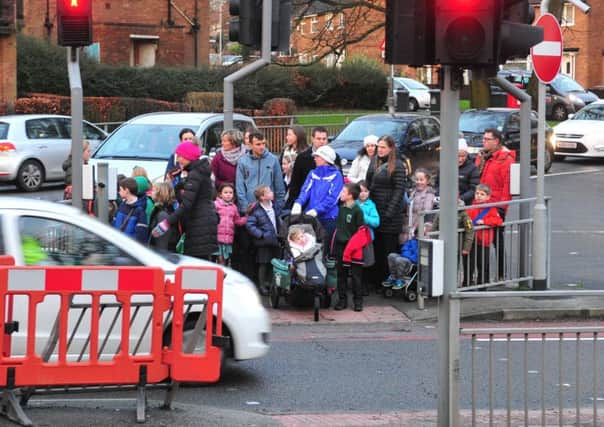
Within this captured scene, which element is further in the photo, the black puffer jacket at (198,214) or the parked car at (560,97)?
the parked car at (560,97)

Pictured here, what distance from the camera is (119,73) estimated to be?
40.8 meters

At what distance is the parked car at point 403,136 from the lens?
2353 cm

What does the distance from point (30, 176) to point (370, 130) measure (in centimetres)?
721

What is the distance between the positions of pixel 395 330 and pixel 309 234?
1.37 metres

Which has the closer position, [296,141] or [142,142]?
[296,141]

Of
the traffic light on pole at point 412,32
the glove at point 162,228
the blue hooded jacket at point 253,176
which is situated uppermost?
the traffic light on pole at point 412,32

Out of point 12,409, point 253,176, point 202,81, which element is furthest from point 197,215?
point 202,81

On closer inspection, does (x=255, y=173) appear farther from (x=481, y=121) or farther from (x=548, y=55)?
(x=481, y=121)

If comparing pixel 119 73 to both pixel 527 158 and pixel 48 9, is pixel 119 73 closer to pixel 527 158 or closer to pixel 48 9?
pixel 48 9

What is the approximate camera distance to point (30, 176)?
24578 millimetres

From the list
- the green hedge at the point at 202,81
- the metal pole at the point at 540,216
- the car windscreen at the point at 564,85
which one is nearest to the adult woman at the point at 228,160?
the metal pole at the point at 540,216

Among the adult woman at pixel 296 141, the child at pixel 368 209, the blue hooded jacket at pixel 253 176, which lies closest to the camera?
the child at pixel 368 209

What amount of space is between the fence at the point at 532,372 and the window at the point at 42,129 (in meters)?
17.8

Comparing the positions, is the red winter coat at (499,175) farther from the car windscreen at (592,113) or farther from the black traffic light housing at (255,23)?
the car windscreen at (592,113)
